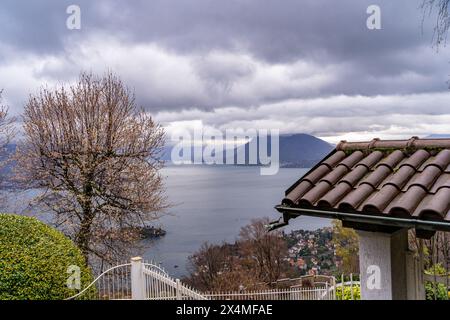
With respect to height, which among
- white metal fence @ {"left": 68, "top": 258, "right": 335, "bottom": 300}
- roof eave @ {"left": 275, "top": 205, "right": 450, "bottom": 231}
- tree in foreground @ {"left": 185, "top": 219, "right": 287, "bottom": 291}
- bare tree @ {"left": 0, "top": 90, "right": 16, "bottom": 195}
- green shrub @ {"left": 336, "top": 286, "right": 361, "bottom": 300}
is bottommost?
tree in foreground @ {"left": 185, "top": 219, "right": 287, "bottom": 291}

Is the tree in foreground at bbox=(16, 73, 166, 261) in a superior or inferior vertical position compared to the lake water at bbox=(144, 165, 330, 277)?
superior

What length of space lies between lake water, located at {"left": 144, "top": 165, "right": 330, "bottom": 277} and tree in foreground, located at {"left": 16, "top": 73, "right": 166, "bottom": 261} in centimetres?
166

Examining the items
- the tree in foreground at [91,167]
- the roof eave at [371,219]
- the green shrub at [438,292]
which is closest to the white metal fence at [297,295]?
the tree in foreground at [91,167]

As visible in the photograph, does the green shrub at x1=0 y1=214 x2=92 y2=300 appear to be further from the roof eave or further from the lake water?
the lake water

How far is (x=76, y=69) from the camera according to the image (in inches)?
501

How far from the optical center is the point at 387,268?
2.90 meters

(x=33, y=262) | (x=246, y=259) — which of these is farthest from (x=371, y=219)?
(x=246, y=259)

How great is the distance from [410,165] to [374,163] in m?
0.32

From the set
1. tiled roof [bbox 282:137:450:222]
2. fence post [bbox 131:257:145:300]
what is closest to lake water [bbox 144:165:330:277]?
fence post [bbox 131:257:145:300]

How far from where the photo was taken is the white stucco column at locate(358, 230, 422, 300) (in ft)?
9.52

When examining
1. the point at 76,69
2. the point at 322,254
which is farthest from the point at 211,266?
the point at 76,69

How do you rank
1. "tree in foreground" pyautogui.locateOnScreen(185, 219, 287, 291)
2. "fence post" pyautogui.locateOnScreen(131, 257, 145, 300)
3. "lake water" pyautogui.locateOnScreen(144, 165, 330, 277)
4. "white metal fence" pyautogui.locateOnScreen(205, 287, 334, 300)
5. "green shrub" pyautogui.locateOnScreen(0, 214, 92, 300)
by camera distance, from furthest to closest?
"tree in foreground" pyautogui.locateOnScreen(185, 219, 287, 291), "lake water" pyautogui.locateOnScreen(144, 165, 330, 277), "white metal fence" pyautogui.locateOnScreen(205, 287, 334, 300), "fence post" pyautogui.locateOnScreen(131, 257, 145, 300), "green shrub" pyautogui.locateOnScreen(0, 214, 92, 300)

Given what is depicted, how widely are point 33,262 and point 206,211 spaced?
76.8 feet
